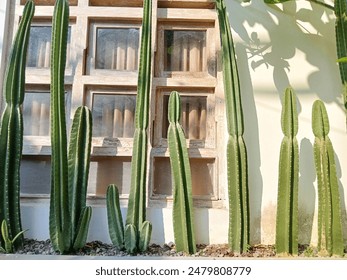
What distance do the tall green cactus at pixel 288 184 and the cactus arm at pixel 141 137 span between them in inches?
19.4

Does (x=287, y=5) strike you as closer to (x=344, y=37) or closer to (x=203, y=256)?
(x=344, y=37)

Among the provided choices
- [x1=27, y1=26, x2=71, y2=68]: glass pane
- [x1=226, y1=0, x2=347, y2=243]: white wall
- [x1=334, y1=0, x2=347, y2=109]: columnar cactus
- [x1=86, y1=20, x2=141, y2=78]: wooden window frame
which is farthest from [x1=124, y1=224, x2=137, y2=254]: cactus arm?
[x1=334, y1=0, x2=347, y2=109]: columnar cactus

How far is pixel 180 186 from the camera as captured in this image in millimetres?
1447

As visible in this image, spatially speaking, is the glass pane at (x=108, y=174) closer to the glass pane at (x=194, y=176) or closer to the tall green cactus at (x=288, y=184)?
the glass pane at (x=194, y=176)

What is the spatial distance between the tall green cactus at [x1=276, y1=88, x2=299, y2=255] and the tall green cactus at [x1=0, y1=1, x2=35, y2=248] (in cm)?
93

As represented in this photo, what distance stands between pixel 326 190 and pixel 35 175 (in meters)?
1.11

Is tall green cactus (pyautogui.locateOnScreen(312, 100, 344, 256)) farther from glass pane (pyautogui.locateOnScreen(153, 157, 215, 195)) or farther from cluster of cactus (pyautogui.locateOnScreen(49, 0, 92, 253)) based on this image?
cluster of cactus (pyautogui.locateOnScreen(49, 0, 92, 253))

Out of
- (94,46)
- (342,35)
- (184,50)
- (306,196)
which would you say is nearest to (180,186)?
(306,196)

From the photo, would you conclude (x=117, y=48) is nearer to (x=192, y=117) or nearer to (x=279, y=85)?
(x=192, y=117)

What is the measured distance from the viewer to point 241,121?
1.49m

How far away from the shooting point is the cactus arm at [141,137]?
144 cm

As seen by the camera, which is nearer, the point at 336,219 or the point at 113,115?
the point at 336,219

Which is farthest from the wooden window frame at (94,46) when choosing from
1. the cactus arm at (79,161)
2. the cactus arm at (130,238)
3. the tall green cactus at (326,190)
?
the tall green cactus at (326,190)
